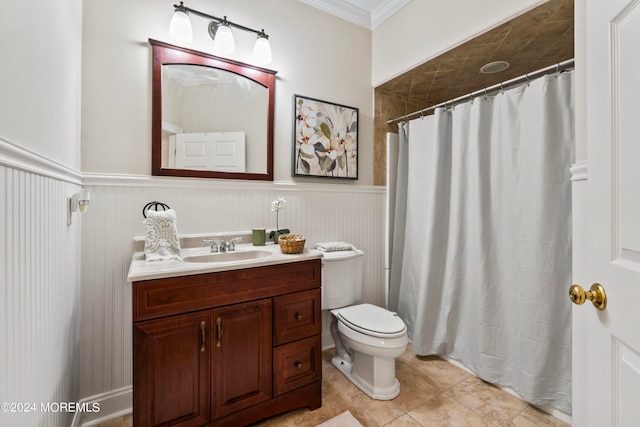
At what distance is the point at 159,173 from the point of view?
163 centimetres

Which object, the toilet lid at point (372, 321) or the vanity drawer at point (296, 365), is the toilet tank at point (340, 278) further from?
the vanity drawer at point (296, 365)

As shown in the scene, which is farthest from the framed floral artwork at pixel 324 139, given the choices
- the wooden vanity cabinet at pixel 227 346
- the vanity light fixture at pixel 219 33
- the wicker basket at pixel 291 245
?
the wooden vanity cabinet at pixel 227 346

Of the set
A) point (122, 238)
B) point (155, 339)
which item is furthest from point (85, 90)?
point (155, 339)

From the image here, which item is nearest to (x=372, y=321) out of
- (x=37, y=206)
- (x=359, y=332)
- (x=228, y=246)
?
(x=359, y=332)

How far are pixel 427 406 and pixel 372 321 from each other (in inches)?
21.4

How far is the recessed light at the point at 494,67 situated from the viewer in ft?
6.49

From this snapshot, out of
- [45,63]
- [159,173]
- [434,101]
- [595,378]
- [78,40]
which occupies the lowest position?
[595,378]

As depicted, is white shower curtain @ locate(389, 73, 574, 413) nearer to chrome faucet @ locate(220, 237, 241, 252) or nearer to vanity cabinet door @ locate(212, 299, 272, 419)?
vanity cabinet door @ locate(212, 299, 272, 419)

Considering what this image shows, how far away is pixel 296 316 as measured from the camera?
1.52 meters

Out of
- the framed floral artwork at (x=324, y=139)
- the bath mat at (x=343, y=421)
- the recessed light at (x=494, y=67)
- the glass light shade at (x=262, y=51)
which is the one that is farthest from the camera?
the framed floral artwork at (x=324, y=139)

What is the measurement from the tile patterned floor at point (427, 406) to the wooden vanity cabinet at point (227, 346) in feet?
0.33

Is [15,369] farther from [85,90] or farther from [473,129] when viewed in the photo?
[473,129]

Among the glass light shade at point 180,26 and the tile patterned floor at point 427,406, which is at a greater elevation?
the glass light shade at point 180,26

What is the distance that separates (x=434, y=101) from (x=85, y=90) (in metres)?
2.77
